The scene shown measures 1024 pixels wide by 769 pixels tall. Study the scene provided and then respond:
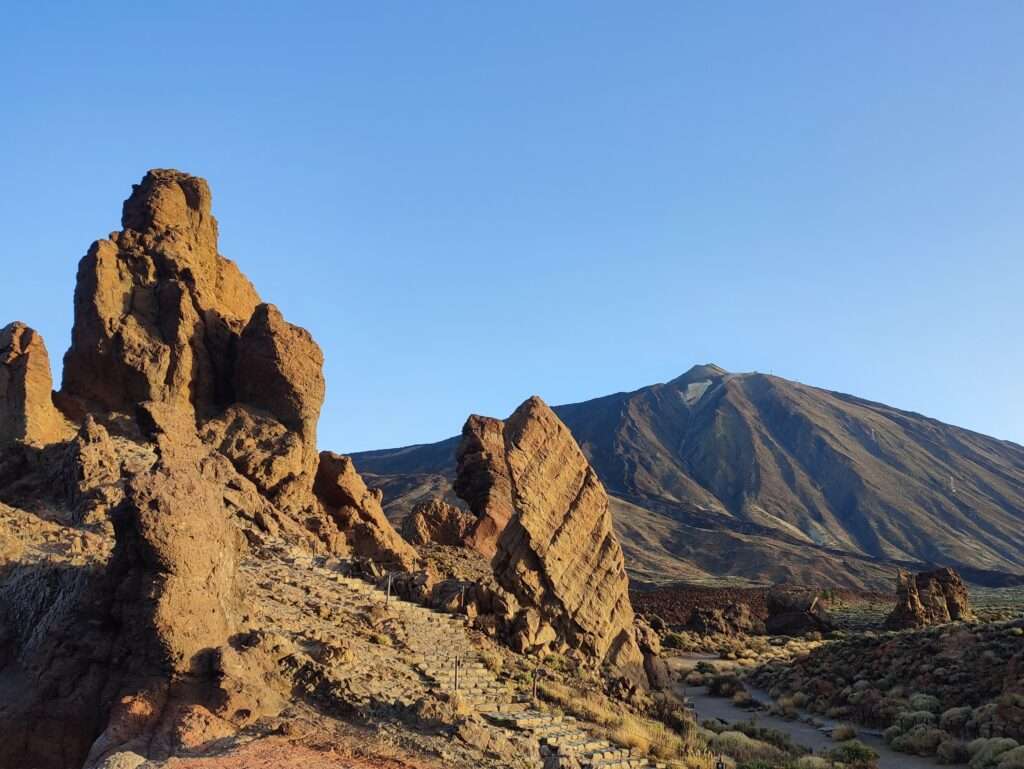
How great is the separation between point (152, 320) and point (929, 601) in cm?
4379

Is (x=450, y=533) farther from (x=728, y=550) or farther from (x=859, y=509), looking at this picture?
(x=859, y=509)

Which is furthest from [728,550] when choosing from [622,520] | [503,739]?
[503,739]

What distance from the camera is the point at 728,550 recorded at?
387 feet

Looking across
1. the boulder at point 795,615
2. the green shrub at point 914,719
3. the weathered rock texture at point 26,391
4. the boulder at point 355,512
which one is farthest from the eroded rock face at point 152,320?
the boulder at point 795,615

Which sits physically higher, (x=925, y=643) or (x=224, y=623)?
(x=224, y=623)

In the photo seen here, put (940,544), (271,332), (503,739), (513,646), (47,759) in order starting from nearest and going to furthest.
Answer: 1. (47,759)
2. (503,739)
3. (513,646)
4. (271,332)
5. (940,544)

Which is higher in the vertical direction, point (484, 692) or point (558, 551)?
point (558, 551)

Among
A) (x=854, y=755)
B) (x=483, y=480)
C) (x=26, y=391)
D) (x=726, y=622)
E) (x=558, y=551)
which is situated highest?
(x=26, y=391)

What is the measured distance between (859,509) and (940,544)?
2291cm

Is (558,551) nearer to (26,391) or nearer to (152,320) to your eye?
(152,320)

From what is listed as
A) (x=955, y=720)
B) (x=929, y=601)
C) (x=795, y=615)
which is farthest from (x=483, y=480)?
(x=929, y=601)

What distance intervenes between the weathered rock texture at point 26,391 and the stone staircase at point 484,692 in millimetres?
11315

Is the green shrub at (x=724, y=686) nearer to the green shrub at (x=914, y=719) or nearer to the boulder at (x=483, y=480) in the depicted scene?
the green shrub at (x=914, y=719)

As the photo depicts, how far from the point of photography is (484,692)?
17.8 m
